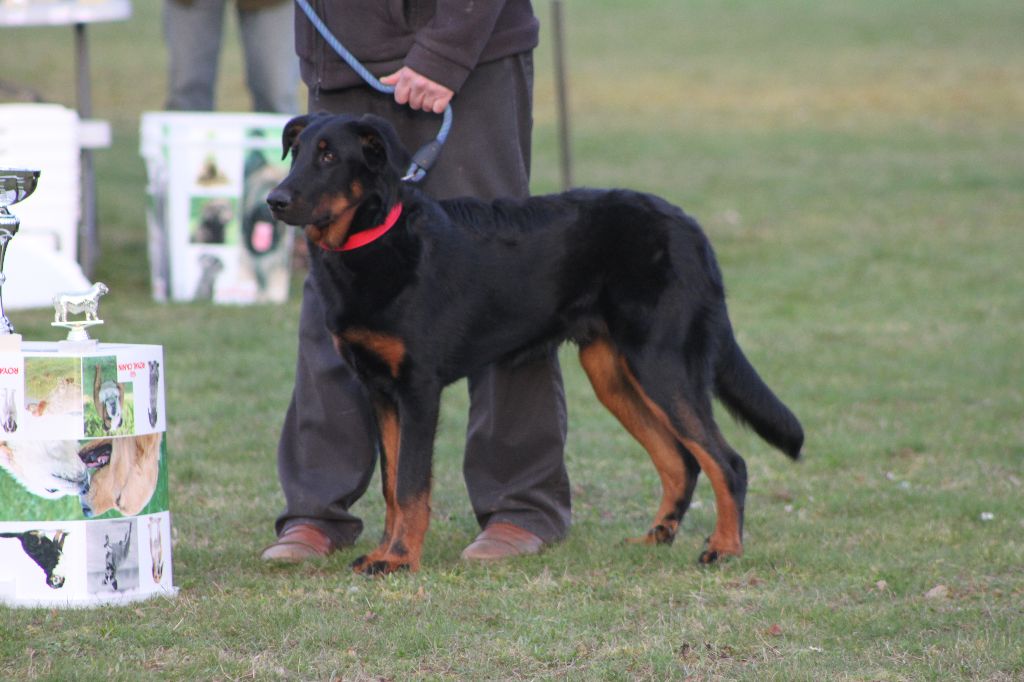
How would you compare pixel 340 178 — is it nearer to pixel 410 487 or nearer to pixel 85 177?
pixel 410 487

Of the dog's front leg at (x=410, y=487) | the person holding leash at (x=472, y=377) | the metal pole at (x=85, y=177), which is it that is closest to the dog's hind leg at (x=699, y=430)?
the person holding leash at (x=472, y=377)

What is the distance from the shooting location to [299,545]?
12.4 ft

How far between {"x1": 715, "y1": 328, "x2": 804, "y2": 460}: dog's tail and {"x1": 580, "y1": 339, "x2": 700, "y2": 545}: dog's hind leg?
21 centimetres

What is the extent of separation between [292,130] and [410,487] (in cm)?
98

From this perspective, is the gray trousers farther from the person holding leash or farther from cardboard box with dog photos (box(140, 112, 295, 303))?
cardboard box with dog photos (box(140, 112, 295, 303))

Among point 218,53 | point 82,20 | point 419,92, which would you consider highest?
point 82,20

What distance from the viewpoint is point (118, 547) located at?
320cm

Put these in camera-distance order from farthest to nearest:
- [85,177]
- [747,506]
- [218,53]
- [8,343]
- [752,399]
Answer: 1. [218,53]
2. [85,177]
3. [747,506]
4. [752,399]
5. [8,343]

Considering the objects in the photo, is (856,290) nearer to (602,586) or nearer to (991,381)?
(991,381)

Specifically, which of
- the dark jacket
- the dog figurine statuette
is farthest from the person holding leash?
the dog figurine statuette

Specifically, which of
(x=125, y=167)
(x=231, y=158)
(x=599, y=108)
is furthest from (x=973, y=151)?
(x=231, y=158)

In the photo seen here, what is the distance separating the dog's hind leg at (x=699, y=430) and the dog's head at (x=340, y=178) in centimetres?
87

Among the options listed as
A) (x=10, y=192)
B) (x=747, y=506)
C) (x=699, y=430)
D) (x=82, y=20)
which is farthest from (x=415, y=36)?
(x=82, y=20)

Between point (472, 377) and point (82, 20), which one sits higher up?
point (82, 20)
